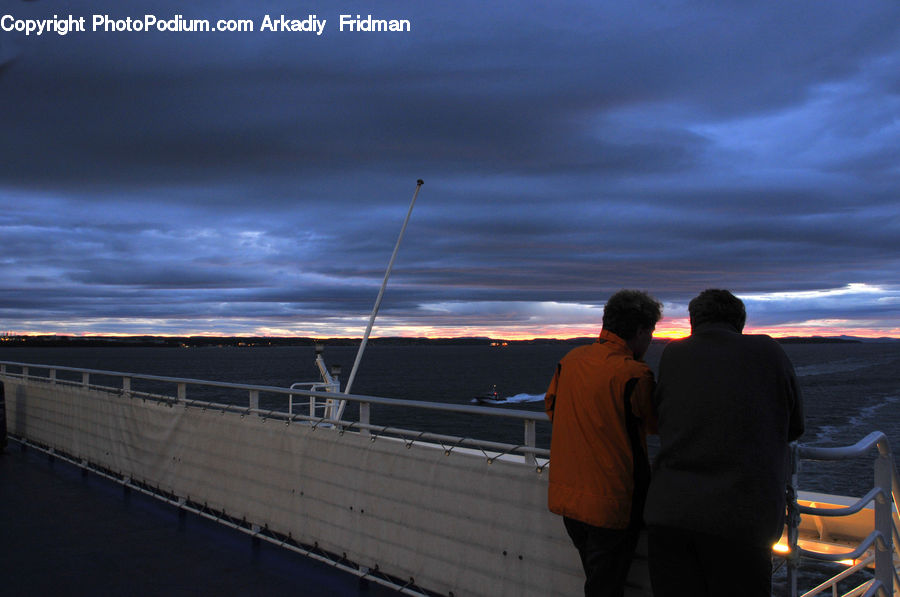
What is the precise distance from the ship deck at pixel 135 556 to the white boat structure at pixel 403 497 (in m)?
0.13

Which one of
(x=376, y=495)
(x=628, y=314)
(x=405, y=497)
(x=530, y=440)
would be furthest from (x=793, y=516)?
(x=376, y=495)

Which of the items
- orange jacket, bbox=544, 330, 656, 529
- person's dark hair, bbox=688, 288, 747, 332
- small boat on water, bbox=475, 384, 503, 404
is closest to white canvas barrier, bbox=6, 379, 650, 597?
orange jacket, bbox=544, 330, 656, 529

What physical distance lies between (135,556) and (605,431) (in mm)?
3584

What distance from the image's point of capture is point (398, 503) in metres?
4.11

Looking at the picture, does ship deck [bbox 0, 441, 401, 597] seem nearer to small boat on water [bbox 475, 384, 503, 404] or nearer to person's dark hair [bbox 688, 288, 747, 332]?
person's dark hair [bbox 688, 288, 747, 332]

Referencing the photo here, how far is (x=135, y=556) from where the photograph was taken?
15.9 feet

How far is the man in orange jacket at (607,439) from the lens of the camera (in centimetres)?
258

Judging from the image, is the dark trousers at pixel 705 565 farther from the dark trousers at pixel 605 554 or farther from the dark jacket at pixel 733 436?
the dark trousers at pixel 605 554

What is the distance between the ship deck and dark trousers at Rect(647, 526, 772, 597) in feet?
6.94

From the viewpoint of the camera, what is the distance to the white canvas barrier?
348 centimetres

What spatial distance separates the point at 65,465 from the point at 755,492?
26.5 feet

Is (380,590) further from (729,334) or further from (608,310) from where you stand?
(729,334)

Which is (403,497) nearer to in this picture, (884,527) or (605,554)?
(605,554)

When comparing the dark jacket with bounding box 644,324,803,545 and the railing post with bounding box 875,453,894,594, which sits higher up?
the dark jacket with bounding box 644,324,803,545
